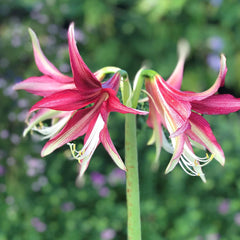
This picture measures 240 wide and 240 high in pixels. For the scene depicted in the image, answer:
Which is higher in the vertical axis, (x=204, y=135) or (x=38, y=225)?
(x=204, y=135)

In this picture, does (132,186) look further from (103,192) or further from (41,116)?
(103,192)

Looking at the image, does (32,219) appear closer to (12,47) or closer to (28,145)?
(28,145)

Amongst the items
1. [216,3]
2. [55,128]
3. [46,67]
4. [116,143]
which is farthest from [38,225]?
[216,3]

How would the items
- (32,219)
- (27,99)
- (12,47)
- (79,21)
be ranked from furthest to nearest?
(79,21) → (12,47) → (27,99) → (32,219)

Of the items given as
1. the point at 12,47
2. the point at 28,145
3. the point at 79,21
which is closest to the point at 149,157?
the point at 28,145

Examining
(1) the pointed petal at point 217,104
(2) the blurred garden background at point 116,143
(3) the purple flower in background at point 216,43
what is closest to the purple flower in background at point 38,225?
(2) the blurred garden background at point 116,143
